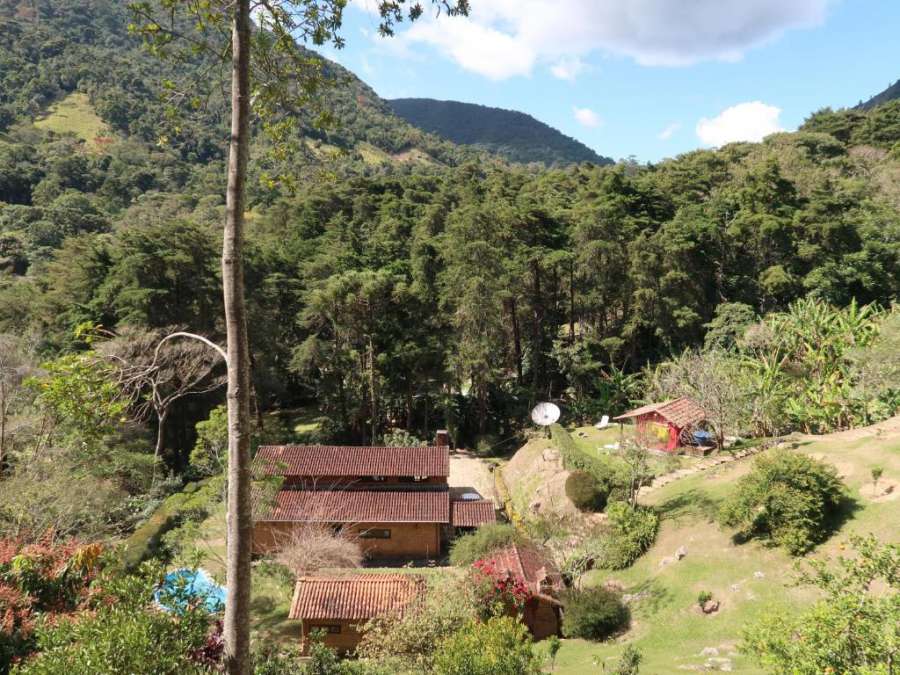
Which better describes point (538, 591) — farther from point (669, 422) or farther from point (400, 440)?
point (400, 440)

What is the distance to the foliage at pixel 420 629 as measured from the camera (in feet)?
38.3

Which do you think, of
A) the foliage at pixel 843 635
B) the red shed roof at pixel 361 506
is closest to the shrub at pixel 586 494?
the red shed roof at pixel 361 506

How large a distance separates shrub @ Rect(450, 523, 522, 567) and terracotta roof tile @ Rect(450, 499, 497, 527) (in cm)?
320

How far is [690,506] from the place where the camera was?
783 inches

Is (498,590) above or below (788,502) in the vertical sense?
below

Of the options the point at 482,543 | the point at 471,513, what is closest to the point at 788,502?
the point at 482,543

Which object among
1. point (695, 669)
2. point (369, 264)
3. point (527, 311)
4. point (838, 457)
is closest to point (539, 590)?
point (695, 669)

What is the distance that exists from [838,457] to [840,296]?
22.1 meters

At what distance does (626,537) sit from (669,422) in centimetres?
985

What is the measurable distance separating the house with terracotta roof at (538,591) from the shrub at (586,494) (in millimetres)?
4694

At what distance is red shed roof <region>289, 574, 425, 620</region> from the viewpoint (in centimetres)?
1543

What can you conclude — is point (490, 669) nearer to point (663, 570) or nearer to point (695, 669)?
point (695, 669)

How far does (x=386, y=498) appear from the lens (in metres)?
23.8

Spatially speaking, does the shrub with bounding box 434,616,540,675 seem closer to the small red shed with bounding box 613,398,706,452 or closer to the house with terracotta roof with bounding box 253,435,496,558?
the house with terracotta roof with bounding box 253,435,496,558
